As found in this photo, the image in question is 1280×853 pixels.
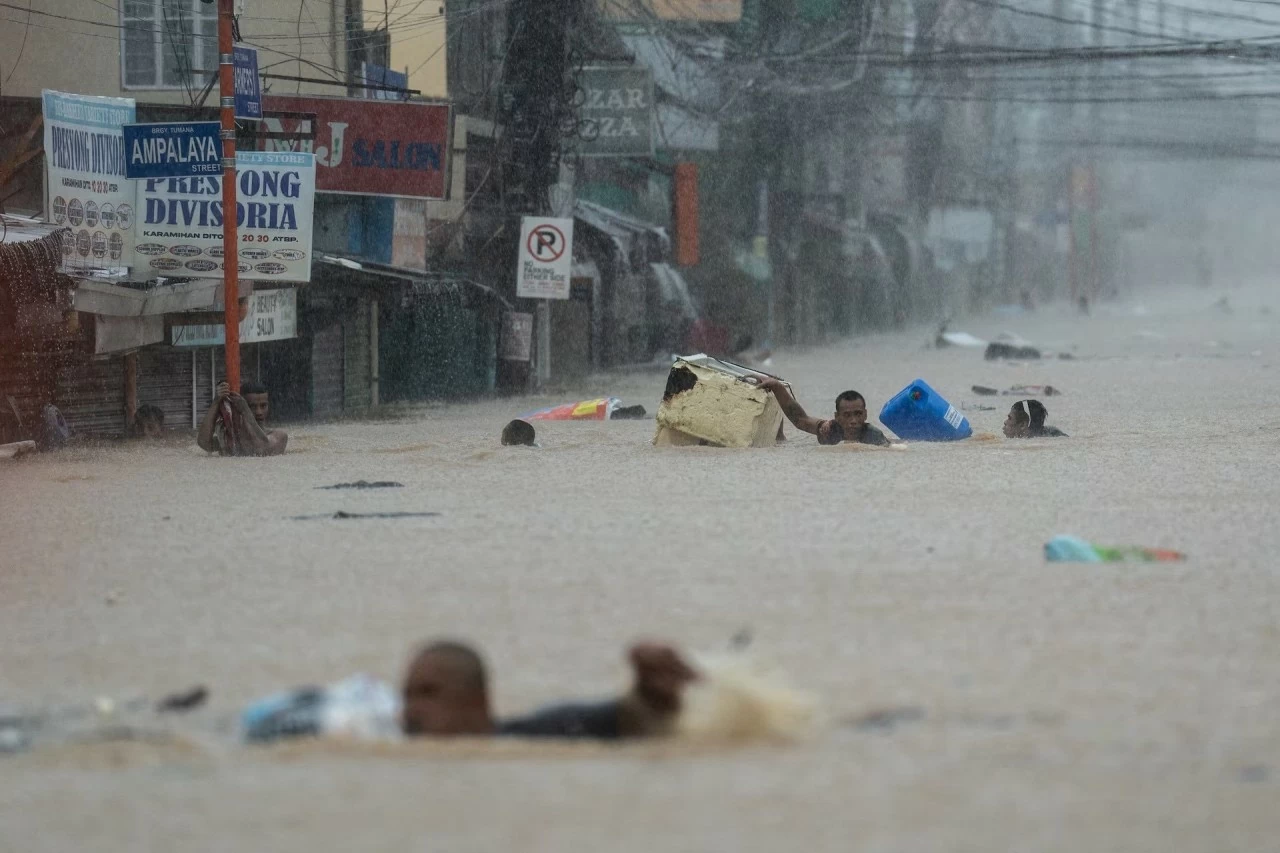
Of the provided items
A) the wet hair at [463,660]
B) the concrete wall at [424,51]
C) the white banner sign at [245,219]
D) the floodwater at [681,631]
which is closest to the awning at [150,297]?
the white banner sign at [245,219]

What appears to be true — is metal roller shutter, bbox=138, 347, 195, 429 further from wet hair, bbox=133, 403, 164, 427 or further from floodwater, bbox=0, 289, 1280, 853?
floodwater, bbox=0, 289, 1280, 853

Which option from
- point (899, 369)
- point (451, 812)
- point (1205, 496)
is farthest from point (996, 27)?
point (451, 812)

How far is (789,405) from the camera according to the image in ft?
57.0

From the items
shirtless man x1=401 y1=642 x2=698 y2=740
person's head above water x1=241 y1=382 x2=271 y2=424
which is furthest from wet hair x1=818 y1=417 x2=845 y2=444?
shirtless man x1=401 y1=642 x2=698 y2=740

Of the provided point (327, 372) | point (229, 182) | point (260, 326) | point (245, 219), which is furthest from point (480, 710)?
point (327, 372)

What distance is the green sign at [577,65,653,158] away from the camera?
30859 mm

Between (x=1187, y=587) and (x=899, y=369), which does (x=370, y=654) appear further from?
Answer: (x=899, y=369)

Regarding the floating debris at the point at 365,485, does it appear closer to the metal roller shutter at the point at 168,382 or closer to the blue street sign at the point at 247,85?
the blue street sign at the point at 247,85

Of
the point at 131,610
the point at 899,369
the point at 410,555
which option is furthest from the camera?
the point at 899,369

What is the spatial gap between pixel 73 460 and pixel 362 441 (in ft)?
10.9

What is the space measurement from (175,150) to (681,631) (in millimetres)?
12607

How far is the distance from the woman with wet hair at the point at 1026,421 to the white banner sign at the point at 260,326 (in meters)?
8.65

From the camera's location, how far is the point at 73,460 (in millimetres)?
16641

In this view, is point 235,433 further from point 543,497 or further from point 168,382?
point 543,497
